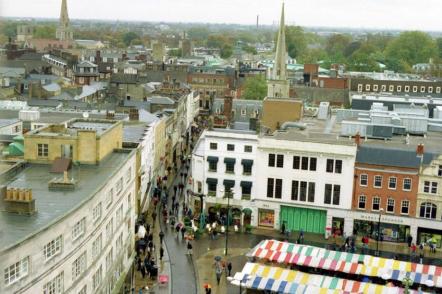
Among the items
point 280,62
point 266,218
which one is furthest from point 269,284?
point 280,62

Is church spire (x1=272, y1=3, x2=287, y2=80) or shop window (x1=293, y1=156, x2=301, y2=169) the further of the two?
church spire (x1=272, y1=3, x2=287, y2=80)

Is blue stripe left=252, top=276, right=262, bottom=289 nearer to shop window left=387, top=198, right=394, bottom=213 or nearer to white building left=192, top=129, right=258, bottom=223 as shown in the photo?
white building left=192, top=129, right=258, bottom=223

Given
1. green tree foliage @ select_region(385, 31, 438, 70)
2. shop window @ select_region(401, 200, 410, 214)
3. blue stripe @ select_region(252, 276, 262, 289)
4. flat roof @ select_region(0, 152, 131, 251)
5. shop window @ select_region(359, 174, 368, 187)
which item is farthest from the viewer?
green tree foliage @ select_region(385, 31, 438, 70)

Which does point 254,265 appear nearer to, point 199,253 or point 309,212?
point 199,253

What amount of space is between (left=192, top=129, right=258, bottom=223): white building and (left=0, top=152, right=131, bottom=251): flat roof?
13.7 meters

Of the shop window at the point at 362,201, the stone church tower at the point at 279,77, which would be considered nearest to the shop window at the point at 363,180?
the shop window at the point at 362,201

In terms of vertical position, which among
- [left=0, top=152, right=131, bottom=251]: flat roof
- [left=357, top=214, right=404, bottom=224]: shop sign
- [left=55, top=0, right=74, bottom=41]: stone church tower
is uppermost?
[left=55, top=0, right=74, bottom=41]: stone church tower

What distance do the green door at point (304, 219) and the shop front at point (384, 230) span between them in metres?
2.37

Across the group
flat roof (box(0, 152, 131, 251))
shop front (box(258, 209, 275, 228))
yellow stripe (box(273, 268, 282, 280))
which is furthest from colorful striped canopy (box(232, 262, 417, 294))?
shop front (box(258, 209, 275, 228))

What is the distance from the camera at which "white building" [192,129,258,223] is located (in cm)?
4559

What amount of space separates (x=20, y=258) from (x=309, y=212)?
29.0 meters

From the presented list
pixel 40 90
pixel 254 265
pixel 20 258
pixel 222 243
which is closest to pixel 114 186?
pixel 254 265

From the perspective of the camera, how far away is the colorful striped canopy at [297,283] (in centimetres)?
2970

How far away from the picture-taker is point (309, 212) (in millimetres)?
44406
